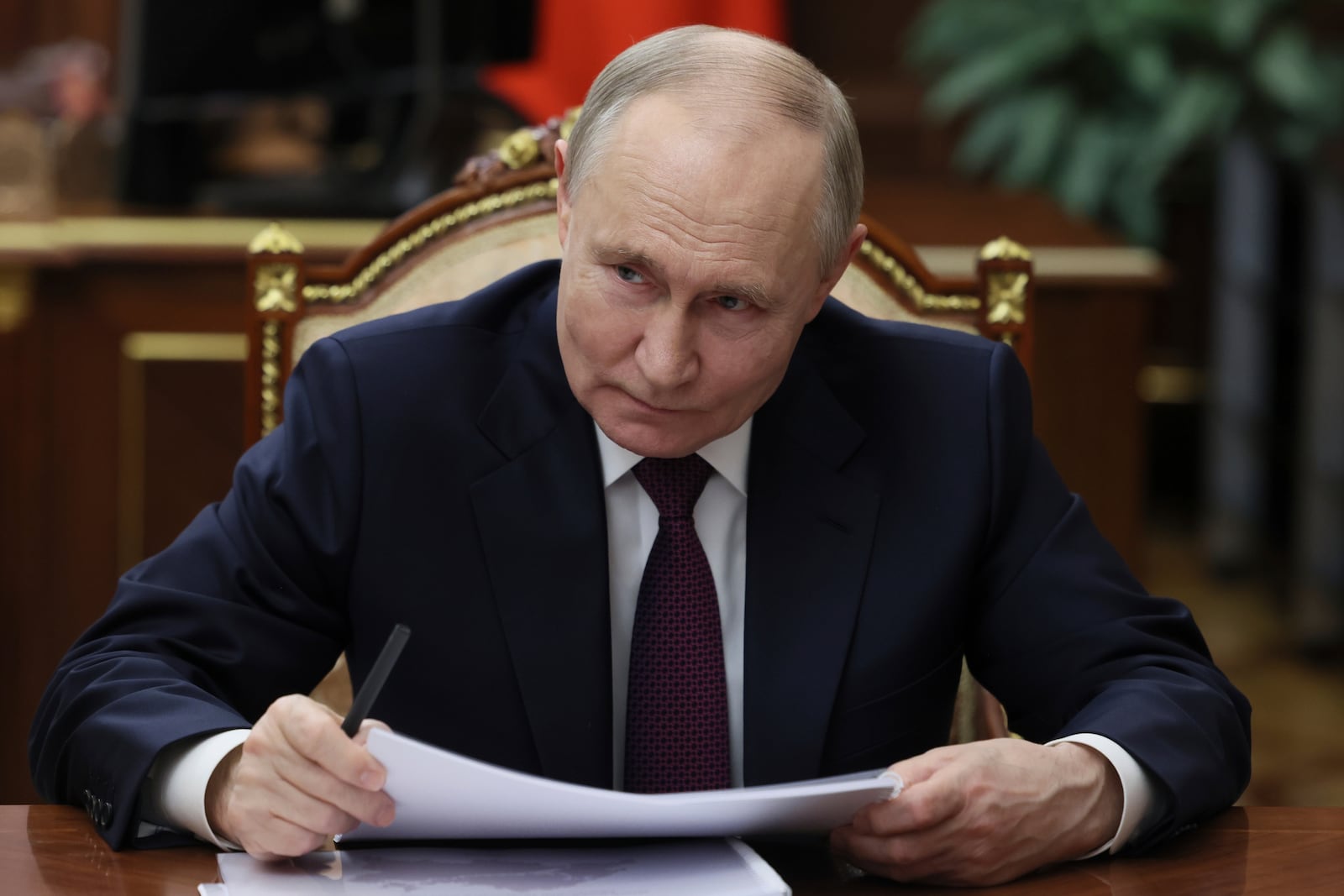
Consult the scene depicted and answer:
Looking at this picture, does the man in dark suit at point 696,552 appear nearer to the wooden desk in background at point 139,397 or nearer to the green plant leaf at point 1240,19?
the wooden desk in background at point 139,397

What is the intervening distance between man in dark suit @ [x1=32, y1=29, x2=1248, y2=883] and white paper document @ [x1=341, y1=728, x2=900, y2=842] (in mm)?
92

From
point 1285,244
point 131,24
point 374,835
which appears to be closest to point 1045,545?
point 374,835

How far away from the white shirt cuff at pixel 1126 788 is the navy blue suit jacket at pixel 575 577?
0.02 meters

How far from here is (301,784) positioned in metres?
1.20

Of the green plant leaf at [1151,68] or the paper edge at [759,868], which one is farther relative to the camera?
the green plant leaf at [1151,68]

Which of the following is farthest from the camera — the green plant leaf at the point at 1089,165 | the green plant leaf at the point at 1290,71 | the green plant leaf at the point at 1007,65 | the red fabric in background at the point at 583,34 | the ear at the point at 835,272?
the green plant leaf at the point at 1007,65

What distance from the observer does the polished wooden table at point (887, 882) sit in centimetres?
125

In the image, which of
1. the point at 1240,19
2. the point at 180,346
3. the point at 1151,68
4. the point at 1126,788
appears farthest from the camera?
the point at 1151,68

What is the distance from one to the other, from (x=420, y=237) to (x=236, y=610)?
2.03ft

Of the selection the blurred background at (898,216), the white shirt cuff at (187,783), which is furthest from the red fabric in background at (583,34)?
the white shirt cuff at (187,783)

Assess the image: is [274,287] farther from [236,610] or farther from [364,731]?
[364,731]

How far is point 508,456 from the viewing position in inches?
63.1

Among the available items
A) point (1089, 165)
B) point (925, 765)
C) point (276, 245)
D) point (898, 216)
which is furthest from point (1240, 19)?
point (925, 765)

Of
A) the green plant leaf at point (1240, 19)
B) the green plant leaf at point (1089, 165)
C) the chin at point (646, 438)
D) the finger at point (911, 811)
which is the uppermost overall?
the green plant leaf at point (1240, 19)
